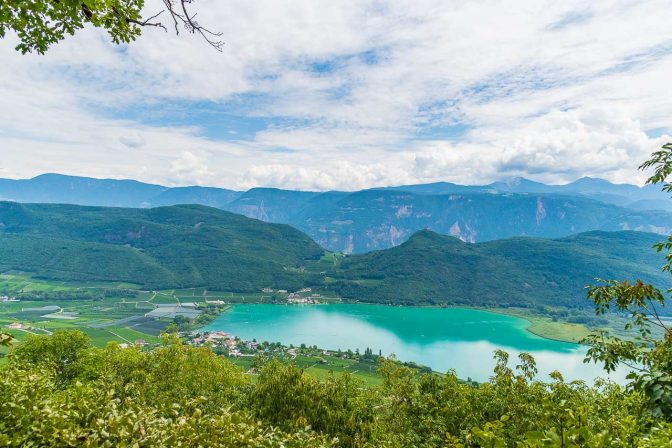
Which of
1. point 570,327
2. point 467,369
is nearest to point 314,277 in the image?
point 570,327

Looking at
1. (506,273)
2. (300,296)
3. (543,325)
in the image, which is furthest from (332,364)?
(506,273)

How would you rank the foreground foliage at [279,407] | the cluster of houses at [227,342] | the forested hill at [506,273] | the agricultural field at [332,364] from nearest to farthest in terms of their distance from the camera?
the foreground foliage at [279,407] → the agricultural field at [332,364] → the cluster of houses at [227,342] → the forested hill at [506,273]

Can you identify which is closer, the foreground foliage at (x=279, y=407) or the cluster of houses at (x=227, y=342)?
the foreground foliage at (x=279, y=407)

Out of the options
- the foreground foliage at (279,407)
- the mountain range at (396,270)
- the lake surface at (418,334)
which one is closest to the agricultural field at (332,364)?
the lake surface at (418,334)

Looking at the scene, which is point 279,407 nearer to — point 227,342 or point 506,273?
point 227,342

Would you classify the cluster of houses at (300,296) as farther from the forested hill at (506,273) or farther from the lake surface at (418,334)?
the forested hill at (506,273)
